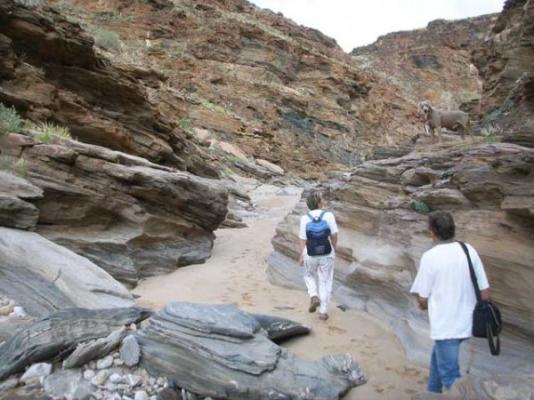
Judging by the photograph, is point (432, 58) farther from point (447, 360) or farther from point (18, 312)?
point (18, 312)

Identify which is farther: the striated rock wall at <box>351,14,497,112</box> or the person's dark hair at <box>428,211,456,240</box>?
the striated rock wall at <box>351,14,497,112</box>

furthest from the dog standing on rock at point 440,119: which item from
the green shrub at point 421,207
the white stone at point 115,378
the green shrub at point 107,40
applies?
the green shrub at point 107,40

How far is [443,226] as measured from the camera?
3.28m

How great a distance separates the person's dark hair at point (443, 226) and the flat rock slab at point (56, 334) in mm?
2843

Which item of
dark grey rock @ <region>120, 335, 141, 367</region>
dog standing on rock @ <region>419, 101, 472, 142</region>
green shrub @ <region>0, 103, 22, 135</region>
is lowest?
dark grey rock @ <region>120, 335, 141, 367</region>

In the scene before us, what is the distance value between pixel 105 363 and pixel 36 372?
503 mm

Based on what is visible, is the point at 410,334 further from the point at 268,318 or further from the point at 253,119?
the point at 253,119

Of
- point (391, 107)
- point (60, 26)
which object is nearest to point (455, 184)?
point (60, 26)

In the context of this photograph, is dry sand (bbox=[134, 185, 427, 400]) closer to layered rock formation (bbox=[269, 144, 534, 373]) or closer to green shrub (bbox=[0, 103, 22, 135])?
layered rock formation (bbox=[269, 144, 534, 373])

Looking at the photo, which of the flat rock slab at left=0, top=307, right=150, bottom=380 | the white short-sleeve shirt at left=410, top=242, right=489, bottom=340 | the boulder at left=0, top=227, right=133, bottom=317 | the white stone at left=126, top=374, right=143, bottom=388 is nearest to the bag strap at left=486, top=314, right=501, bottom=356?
the white short-sleeve shirt at left=410, top=242, right=489, bottom=340

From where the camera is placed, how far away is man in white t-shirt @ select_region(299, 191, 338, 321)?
5.33m

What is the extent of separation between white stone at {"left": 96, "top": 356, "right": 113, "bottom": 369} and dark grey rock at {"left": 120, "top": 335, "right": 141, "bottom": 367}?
0.09 meters

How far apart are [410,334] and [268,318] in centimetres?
151

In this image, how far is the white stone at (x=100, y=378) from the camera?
3525 mm
